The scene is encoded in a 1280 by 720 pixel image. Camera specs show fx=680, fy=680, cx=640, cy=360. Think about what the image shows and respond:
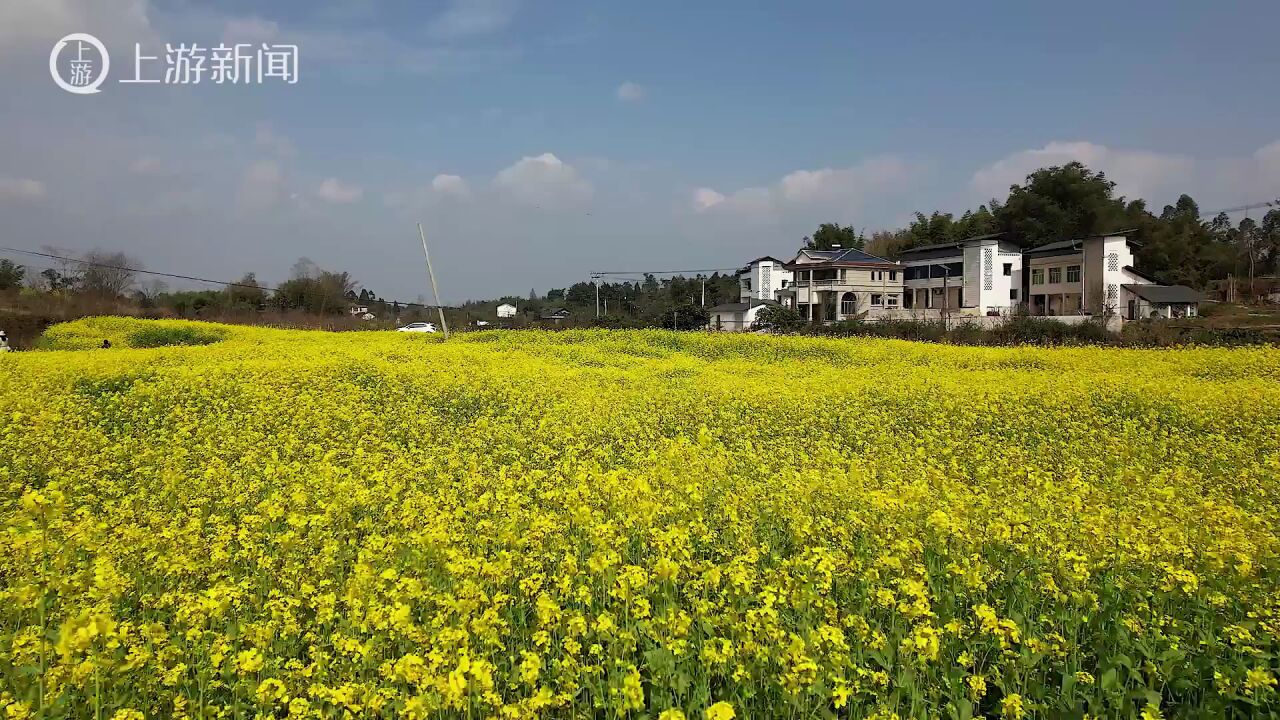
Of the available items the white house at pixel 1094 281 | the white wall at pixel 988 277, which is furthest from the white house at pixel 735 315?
the white house at pixel 1094 281

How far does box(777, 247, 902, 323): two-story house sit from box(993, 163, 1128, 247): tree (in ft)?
45.3

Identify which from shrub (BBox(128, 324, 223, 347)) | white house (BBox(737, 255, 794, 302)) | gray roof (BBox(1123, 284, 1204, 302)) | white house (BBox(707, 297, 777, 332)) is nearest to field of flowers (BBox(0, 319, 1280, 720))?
shrub (BBox(128, 324, 223, 347))

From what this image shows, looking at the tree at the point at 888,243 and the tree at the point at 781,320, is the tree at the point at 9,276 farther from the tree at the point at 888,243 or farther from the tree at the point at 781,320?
the tree at the point at 888,243

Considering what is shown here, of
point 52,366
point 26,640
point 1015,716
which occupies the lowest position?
point 1015,716

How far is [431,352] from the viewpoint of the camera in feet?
60.3

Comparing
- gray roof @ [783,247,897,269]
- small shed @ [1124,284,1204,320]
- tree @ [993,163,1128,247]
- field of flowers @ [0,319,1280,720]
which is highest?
tree @ [993,163,1128,247]

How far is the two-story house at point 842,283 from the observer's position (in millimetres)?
48188

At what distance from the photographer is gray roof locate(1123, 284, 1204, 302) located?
3691cm

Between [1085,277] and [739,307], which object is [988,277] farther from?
[739,307]

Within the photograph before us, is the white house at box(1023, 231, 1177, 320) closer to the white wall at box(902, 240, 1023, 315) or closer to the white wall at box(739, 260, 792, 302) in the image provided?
the white wall at box(902, 240, 1023, 315)

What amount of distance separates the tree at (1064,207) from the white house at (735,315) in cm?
2280

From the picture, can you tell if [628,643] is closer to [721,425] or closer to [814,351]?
[721,425]

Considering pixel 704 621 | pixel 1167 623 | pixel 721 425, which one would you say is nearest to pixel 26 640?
pixel 704 621

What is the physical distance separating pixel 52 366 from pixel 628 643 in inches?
581
